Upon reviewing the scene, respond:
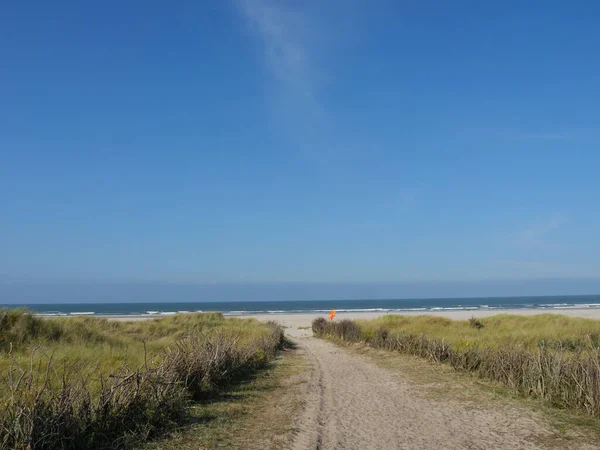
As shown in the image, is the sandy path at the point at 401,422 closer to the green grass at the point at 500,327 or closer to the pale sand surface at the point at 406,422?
the pale sand surface at the point at 406,422

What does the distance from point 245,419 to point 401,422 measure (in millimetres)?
2415

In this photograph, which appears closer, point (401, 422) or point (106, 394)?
point (106, 394)

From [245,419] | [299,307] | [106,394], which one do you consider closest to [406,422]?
[245,419]

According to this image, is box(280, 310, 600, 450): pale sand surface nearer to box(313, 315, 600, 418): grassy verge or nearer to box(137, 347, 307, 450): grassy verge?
box(137, 347, 307, 450): grassy verge

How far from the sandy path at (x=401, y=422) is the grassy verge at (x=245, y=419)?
305mm

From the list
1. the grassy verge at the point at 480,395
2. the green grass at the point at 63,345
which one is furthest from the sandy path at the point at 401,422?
the green grass at the point at 63,345

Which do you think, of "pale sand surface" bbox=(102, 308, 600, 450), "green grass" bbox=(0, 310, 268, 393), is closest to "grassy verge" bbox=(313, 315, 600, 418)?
"pale sand surface" bbox=(102, 308, 600, 450)

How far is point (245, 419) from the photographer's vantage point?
7.48m

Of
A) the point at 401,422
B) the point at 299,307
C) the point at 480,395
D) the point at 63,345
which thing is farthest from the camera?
the point at 299,307

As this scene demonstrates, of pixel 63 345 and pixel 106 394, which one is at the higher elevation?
pixel 106 394

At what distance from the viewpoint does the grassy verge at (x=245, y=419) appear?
6.12 meters

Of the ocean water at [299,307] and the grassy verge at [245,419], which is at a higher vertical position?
the grassy verge at [245,419]

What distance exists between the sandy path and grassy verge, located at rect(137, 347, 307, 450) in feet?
1.00

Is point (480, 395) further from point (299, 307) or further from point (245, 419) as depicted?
point (299, 307)
